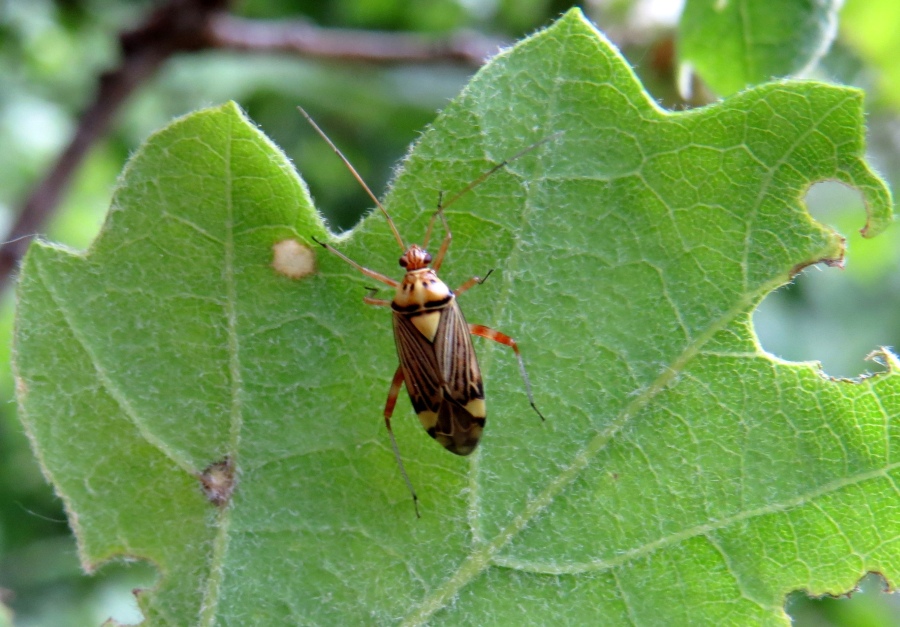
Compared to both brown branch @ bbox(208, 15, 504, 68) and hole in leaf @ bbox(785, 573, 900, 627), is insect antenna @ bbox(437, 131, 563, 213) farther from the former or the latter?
hole in leaf @ bbox(785, 573, 900, 627)

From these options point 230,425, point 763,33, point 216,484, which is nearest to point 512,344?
point 230,425

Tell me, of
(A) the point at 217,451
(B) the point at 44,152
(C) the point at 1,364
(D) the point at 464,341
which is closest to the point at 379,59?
(D) the point at 464,341

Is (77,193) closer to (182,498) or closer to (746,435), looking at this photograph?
(182,498)

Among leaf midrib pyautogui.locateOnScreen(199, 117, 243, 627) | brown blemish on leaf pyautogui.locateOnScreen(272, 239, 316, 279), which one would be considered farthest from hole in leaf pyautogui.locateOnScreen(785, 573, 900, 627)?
brown blemish on leaf pyautogui.locateOnScreen(272, 239, 316, 279)

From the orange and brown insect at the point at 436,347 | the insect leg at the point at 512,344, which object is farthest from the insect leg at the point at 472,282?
the insect leg at the point at 512,344

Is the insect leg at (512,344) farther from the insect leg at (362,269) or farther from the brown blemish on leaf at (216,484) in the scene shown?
the brown blemish on leaf at (216,484)
